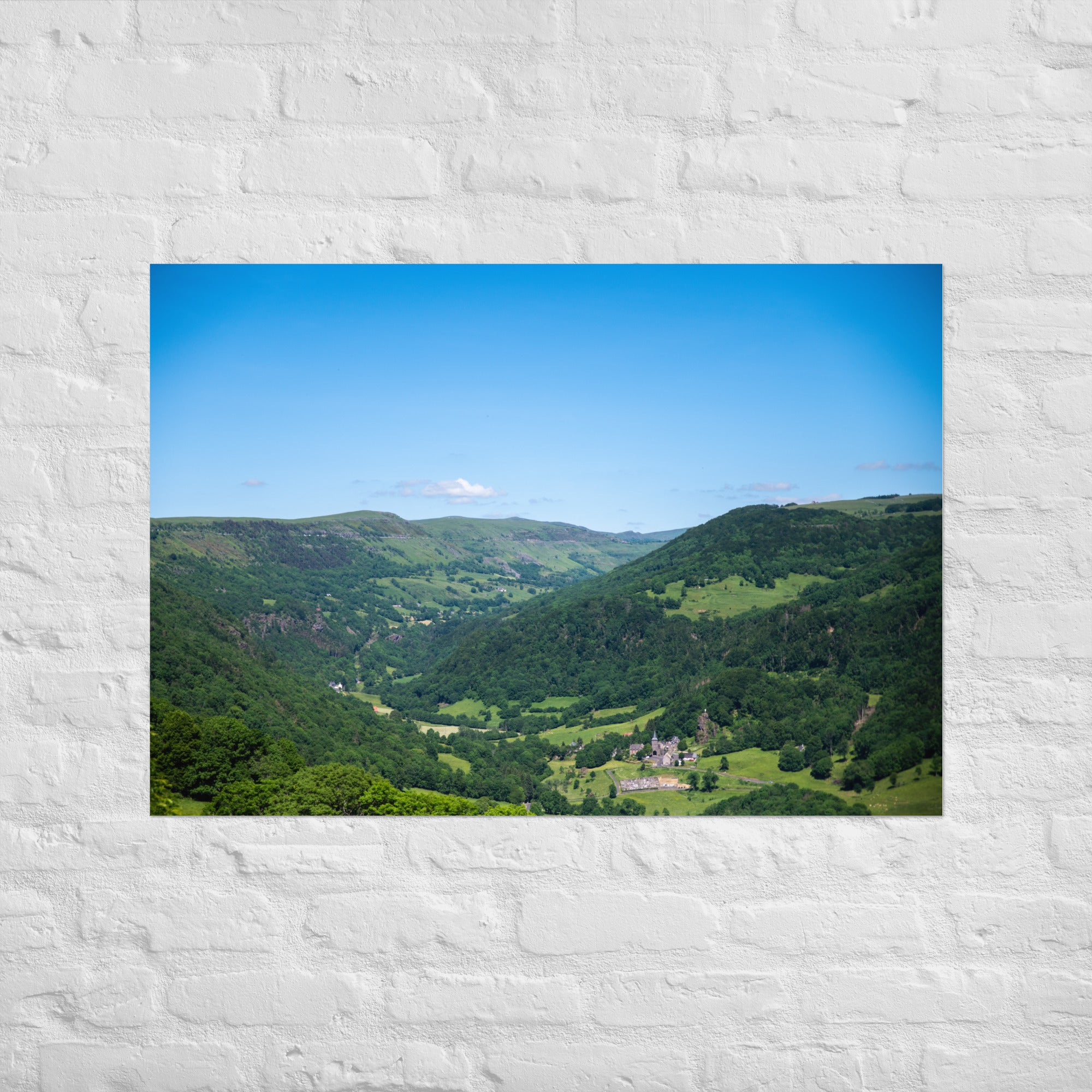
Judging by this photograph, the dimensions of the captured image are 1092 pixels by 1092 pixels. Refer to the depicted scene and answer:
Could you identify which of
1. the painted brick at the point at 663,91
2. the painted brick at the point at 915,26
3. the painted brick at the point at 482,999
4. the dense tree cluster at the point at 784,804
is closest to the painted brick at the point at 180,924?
the painted brick at the point at 482,999

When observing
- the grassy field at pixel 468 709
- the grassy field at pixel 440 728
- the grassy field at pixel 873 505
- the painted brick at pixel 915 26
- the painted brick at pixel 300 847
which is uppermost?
the painted brick at pixel 915 26

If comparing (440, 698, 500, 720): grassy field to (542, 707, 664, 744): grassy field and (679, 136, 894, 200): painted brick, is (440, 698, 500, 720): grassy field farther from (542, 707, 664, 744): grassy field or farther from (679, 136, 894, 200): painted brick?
(679, 136, 894, 200): painted brick

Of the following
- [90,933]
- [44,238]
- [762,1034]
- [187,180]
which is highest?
[187,180]

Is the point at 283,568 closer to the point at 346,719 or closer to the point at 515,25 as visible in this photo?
the point at 346,719

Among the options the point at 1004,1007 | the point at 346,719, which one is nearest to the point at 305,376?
the point at 346,719

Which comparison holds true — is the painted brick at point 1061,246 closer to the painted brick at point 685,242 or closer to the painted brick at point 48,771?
the painted brick at point 685,242

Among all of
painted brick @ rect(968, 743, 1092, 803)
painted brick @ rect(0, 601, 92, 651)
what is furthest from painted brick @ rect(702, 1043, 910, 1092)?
painted brick @ rect(0, 601, 92, 651)
